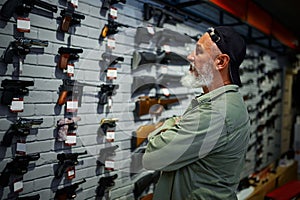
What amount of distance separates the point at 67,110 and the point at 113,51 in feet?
2.29

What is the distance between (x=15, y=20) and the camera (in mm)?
1780

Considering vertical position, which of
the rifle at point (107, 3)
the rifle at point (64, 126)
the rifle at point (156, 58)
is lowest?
the rifle at point (64, 126)

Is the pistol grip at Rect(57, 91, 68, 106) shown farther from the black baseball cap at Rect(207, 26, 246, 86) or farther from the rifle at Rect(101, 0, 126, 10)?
the black baseball cap at Rect(207, 26, 246, 86)

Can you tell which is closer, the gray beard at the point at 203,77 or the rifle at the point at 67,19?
the gray beard at the point at 203,77

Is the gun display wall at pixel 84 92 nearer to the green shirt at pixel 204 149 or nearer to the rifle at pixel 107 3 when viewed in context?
the rifle at pixel 107 3

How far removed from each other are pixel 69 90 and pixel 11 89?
438 millimetres

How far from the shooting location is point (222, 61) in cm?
160

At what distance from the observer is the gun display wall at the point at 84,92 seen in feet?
5.86

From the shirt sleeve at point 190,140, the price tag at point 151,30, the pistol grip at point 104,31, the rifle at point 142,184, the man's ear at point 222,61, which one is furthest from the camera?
the price tag at point 151,30

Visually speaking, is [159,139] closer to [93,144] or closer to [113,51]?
[93,144]

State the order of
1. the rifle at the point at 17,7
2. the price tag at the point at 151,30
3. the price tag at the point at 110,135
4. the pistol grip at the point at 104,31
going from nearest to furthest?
the rifle at the point at 17,7, the pistol grip at the point at 104,31, the price tag at the point at 110,135, the price tag at the point at 151,30

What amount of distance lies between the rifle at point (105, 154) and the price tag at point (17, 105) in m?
0.84

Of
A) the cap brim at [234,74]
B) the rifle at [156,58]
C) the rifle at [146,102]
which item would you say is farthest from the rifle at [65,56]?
the cap brim at [234,74]

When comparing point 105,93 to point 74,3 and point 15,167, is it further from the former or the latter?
point 15,167
